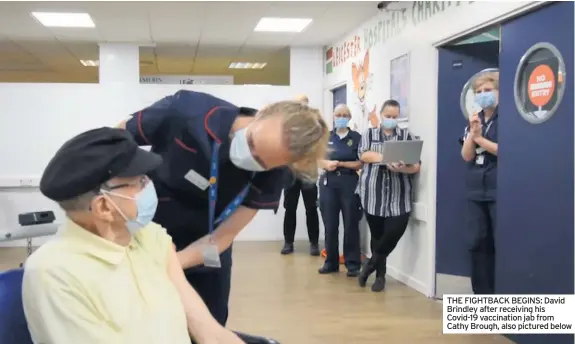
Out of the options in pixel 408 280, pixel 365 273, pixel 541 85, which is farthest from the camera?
pixel 408 280

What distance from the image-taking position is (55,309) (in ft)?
4.26

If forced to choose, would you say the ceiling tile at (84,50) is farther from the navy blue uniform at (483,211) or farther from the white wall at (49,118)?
the navy blue uniform at (483,211)

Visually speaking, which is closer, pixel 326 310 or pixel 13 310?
pixel 13 310

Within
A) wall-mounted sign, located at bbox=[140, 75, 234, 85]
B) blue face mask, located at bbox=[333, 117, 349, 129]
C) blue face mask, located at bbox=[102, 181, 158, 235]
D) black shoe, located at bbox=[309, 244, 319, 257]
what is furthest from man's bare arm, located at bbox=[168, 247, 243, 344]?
wall-mounted sign, located at bbox=[140, 75, 234, 85]

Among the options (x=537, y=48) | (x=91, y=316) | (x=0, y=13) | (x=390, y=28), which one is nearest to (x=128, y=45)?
(x=0, y=13)

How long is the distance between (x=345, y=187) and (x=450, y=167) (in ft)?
3.41

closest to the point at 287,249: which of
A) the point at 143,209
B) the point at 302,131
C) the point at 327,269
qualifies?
the point at 327,269

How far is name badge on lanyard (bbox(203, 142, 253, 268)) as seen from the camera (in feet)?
6.49

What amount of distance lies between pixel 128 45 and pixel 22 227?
4.38 meters

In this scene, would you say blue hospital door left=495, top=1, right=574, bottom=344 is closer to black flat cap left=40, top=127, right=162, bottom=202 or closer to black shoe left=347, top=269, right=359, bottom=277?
black shoe left=347, top=269, right=359, bottom=277

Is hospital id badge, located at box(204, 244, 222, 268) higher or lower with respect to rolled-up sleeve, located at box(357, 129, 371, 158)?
lower

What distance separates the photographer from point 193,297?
5.42 ft

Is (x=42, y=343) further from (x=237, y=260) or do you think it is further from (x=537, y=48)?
(x=237, y=260)

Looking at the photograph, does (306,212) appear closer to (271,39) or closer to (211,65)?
(271,39)
